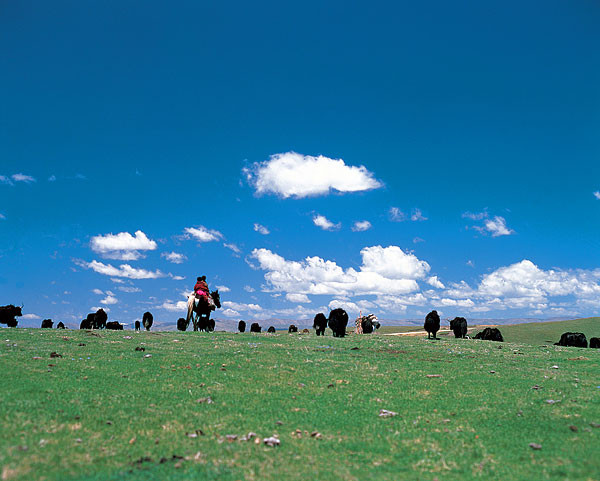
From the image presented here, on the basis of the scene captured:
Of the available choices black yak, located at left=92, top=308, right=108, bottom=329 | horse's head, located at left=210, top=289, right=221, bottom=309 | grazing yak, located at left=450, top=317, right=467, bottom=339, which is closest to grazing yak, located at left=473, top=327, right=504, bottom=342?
grazing yak, located at left=450, top=317, right=467, bottom=339

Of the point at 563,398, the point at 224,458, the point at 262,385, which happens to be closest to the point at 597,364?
the point at 563,398

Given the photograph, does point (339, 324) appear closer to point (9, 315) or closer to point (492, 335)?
point (492, 335)

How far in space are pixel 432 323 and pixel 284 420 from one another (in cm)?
2711

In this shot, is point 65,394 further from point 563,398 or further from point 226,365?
point 563,398

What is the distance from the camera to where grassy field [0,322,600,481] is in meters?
6.96

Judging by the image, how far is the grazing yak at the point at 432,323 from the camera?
33.5m

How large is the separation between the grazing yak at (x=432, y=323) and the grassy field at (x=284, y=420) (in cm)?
1778

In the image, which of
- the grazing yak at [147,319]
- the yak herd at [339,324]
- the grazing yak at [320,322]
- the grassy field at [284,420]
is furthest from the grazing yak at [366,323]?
the grassy field at [284,420]

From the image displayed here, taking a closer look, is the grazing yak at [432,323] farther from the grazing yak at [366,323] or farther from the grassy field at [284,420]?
the grassy field at [284,420]

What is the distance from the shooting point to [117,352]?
1694cm

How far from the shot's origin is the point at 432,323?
111 feet

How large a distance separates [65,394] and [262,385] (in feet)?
16.7

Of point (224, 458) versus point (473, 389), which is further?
point (473, 389)

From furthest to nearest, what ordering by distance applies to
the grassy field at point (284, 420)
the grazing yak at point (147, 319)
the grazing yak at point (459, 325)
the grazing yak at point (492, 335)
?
1. the grazing yak at point (147, 319)
2. the grazing yak at point (492, 335)
3. the grazing yak at point (459, 325)
4. the grassy field at point (284, 420)
